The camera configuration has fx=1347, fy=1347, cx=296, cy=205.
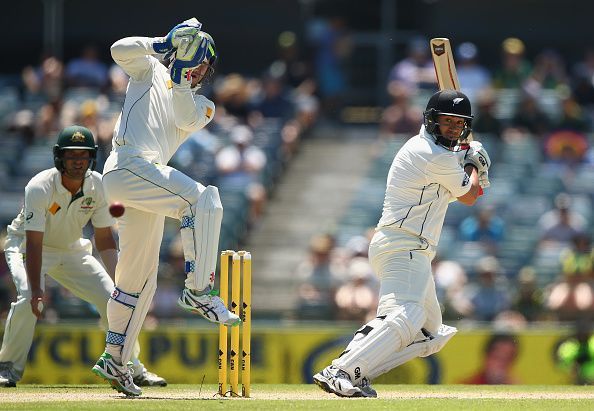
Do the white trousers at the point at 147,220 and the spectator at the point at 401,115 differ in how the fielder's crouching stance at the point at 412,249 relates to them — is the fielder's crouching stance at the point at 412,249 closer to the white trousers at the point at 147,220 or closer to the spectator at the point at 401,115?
the white trousers at the point at 147,220

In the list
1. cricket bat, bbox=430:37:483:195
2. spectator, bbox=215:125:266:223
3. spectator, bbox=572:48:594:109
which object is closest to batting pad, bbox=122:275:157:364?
cricket bat, bbox=430:37:483:195

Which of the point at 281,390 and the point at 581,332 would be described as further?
the point at 581,332

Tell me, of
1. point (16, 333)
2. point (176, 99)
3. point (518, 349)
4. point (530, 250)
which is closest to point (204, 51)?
point (176, 99)

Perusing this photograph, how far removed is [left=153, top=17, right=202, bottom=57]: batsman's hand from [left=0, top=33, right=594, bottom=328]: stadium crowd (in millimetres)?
5700

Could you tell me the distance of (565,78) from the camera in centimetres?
1825

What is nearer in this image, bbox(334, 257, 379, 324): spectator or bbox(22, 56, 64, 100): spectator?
bbox(334, 257, 379, 324): spectator

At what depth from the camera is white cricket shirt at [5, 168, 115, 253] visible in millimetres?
9414

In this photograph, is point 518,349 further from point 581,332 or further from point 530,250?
point 530,250

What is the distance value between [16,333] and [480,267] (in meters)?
5.62

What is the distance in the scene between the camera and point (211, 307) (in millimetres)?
8031

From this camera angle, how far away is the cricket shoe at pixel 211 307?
801cm

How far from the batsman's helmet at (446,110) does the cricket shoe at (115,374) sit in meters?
2.47

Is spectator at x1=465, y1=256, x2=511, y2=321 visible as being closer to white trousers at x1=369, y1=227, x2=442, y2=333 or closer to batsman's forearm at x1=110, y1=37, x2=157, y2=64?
white trousers at x1=369, y1=227, x2=442, y2=333

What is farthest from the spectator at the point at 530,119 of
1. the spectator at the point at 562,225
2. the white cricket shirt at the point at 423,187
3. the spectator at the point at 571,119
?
the white cricket shirt at the point at 423,187
